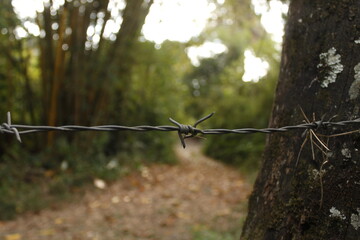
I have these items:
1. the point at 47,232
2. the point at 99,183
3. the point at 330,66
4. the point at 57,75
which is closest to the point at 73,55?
the point at 57,75

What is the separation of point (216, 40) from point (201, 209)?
12.6 metres

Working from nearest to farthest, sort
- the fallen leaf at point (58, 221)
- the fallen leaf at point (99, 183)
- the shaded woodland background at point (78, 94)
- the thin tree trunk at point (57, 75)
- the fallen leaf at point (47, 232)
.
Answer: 1. the fallen leaf at point (47, 232)
2. the fallen leaf at point (58, 221)
3. the shaded woodland background at point (78, 94)
4. the thin tree trunk at point (57, 75)
5. the fallen leaf at point (99, 183)

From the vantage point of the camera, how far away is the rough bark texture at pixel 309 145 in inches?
48.4

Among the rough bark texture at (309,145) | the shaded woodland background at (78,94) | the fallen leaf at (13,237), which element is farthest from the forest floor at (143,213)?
the rough bark texture at (309,145)

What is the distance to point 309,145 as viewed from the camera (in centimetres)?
132

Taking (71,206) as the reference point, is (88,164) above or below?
above

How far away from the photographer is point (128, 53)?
6.40 metres

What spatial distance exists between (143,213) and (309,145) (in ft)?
11.4

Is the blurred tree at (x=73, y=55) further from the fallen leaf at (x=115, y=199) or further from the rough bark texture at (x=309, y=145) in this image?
the rough bark texture at (x=309, y=145)

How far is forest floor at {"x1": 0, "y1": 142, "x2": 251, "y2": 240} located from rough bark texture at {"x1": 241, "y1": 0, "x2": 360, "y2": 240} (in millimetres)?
2401

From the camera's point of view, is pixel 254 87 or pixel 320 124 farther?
pixel 254 87

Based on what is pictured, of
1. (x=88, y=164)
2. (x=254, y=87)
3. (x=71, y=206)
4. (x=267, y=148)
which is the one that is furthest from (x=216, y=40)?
(x=267, y=148)

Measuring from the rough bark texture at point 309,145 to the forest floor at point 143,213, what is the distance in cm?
240

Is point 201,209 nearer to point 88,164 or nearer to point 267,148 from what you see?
point 88,164
